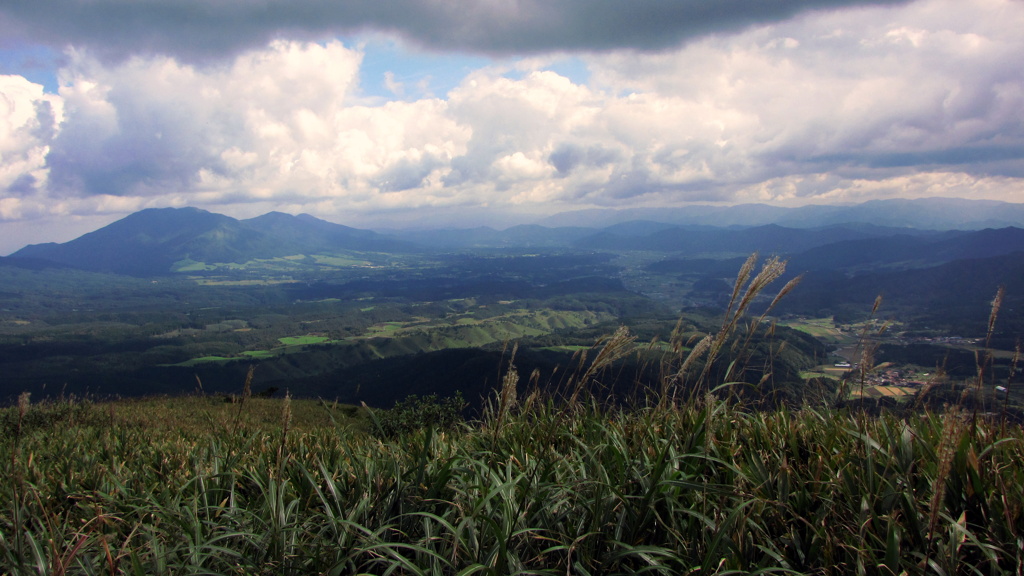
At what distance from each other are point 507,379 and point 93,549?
2345mm

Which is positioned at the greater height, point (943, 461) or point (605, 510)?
point (943, 461)

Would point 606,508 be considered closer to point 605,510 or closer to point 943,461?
point 605,510

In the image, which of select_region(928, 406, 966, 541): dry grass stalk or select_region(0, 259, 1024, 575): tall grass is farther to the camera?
select_region(0, 259, 1024, 575): tall grass

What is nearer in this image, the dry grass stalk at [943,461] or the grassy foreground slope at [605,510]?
the dry grass stalk at [943,461]

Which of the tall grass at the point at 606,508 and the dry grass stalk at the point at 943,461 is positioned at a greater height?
the dry grass stalk at the point at 943,461

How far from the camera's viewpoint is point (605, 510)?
2.52m

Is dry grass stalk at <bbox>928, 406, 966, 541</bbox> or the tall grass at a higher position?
dry grass stalk at <bbox>928, 406, 966, 541</bbox>

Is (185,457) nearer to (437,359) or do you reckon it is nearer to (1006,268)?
(437,359)

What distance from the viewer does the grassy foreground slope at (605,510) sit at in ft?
7.16

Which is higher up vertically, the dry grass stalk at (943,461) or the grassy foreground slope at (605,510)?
the dry grass stalk at (943,461)

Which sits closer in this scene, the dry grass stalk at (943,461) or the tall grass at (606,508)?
the dry grass stalk at (943,461)

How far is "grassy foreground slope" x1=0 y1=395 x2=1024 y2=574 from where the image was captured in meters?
2.18

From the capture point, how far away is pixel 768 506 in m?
2.58

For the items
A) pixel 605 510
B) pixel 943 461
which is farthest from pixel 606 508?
pixel 943 461
